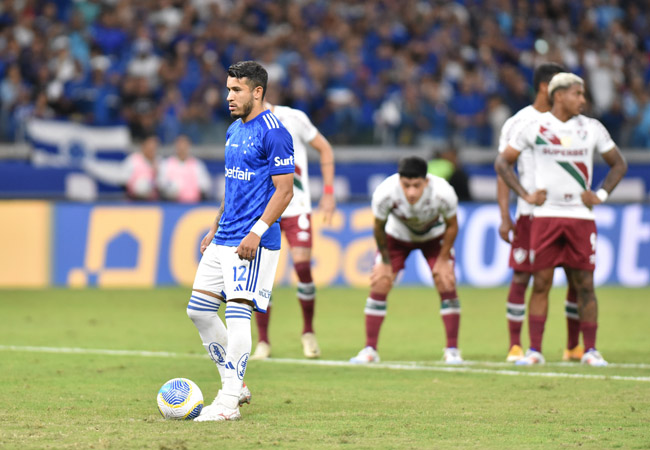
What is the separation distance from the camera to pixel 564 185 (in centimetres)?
955

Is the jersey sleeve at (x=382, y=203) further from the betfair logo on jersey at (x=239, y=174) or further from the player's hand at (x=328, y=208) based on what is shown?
the betfair logo on jersey at (x=239, y=174)

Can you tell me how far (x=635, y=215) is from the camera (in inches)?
667

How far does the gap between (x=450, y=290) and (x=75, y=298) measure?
6.91 meters

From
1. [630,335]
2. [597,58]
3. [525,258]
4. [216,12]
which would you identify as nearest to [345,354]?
[525,258]

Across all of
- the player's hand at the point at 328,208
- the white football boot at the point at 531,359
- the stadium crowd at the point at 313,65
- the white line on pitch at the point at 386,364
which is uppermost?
the stadium crowd at the point at 313,65

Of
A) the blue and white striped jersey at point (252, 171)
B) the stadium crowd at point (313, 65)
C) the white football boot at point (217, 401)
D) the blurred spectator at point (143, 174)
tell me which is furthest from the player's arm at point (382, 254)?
the stadium crowd at point (313, 65)

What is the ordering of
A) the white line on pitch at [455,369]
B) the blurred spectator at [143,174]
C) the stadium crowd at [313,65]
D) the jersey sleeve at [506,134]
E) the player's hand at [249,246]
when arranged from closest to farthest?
the player's hand at [249,246], the white line on pitch at [455,369], the jersey sleeve at [506,134], the blurred spectator at [143,174], the stadium crowd at [313,65]

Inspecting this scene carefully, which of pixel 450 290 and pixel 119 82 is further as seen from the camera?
pixel 119 82

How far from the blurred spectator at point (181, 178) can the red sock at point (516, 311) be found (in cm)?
873

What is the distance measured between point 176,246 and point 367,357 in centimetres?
709

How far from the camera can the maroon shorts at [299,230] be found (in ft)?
34.0

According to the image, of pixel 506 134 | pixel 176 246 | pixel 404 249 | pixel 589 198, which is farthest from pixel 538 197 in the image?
pixel 176 246

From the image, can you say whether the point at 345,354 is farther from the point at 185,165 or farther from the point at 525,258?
the point at 185,165

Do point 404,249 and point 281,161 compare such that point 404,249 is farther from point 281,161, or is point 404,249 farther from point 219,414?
point 219,414
